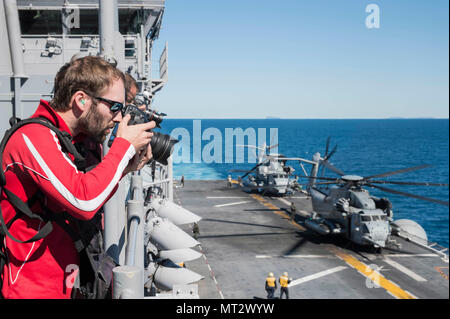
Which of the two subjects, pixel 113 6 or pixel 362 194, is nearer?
pixel 113 6

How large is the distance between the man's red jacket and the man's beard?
0.33ft

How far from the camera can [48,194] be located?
184cm

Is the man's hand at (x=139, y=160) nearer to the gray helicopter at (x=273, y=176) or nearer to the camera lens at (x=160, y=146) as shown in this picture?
the camera lens at (x=160, y=146)

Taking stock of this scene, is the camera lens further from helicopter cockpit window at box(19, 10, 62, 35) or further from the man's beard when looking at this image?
helicopter cockpit window at box(19, 10, 62, 35)

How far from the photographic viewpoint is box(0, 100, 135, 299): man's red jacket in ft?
6.02

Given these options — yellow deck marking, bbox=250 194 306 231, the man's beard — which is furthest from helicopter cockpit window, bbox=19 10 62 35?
yellow deck marking, bbox=250 194 306 231

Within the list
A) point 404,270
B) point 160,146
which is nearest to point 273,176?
point 404,270

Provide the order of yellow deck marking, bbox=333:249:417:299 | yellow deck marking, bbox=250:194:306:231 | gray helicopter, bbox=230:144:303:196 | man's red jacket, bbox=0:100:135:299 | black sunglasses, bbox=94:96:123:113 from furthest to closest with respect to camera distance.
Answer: gray helicopter, bbox=230:144:303:196 < yellow deck marking, bbox=250:194:306:231 < yellow deck marking, bbox=333:249:417:299 < black sunglasses, bbox=94:96:123:113 < man's red jacket, bbox=0:100:135:299

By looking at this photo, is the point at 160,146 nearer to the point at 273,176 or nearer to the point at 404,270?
the point at 404,270

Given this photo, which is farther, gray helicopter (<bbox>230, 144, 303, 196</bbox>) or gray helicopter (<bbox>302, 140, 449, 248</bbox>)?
gray helicopter (<bbox>230, 144, 303, 196</bbox>)
